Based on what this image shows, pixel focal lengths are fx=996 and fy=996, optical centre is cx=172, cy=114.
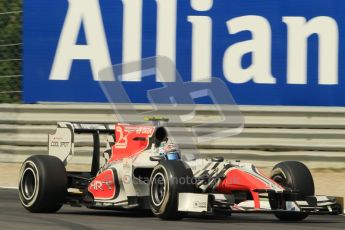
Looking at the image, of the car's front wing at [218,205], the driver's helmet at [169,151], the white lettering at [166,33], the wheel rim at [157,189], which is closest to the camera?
the car's front wing at [218,205]

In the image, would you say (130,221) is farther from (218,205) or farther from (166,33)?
(166,33)

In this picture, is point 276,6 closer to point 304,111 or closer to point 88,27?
point 304,111

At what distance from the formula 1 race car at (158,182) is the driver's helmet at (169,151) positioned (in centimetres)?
1

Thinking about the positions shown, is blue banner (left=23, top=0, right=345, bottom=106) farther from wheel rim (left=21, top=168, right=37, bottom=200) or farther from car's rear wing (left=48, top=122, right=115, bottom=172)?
wheel rim (left=21, top=168, right=37, bottom=200)

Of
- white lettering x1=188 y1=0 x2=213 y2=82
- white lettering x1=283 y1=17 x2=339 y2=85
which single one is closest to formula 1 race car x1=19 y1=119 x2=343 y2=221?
white lettering x1=188 y1=0 x2=213 y2=82

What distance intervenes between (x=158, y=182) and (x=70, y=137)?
1908 mm

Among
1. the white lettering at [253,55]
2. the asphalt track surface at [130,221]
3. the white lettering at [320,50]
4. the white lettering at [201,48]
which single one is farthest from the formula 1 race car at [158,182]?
the white lettering at [320,50]

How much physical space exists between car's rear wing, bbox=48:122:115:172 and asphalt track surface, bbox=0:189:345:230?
672 mm

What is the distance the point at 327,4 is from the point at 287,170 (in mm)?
6479

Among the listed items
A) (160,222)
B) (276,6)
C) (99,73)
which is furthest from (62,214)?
(276,6)

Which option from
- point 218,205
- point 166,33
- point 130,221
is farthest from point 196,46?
point 218,205

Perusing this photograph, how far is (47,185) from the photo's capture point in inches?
435

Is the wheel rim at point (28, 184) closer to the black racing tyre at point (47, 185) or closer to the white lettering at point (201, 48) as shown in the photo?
the black racing tyre at point (47, 185)

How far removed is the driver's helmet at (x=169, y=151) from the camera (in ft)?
35.6
